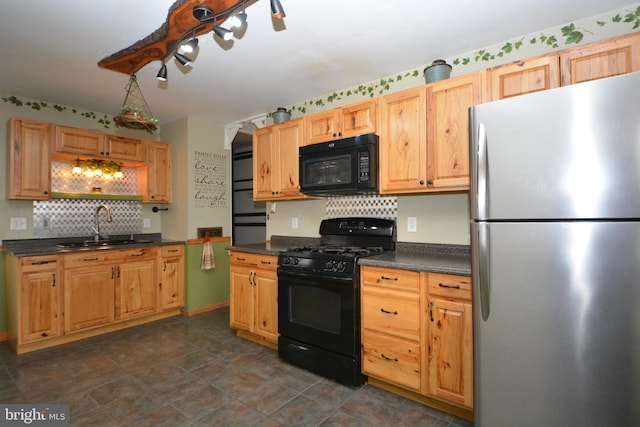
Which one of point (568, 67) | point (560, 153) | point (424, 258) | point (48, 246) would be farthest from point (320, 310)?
point (48, 246)

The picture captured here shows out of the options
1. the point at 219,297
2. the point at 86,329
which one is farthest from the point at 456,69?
the point at 86,329

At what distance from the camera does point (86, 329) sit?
3.26 meters

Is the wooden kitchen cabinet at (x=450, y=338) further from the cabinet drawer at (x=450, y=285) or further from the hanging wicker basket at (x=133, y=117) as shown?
the hanging wicker basket at (x=133, y=117)

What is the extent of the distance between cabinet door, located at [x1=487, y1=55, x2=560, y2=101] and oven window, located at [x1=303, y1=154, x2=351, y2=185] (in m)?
1.09

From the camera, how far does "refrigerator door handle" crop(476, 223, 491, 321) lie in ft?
4.82

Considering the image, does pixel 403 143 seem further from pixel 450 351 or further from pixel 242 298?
pixel 242 298

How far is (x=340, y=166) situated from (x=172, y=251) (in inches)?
98.5

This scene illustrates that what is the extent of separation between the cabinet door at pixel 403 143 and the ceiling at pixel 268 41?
420 mm

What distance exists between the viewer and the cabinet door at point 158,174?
4.05 m

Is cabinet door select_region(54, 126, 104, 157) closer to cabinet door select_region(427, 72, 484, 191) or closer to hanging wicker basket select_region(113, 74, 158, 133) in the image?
hanging wicker basket select_region(113, 74, 158, 133)

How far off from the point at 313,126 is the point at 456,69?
1239 millimetres

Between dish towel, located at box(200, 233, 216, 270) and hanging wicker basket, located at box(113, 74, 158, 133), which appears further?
dish towel, located at box(200, 233, 216, 270)

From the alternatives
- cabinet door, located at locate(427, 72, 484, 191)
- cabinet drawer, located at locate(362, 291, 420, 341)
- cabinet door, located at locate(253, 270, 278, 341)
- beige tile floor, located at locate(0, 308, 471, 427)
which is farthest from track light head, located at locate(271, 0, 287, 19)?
beige tile floor, located at locate(0, 308, 471, 427)

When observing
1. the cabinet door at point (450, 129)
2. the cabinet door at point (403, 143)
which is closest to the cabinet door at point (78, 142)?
the cabinet door at point (403, 143)
